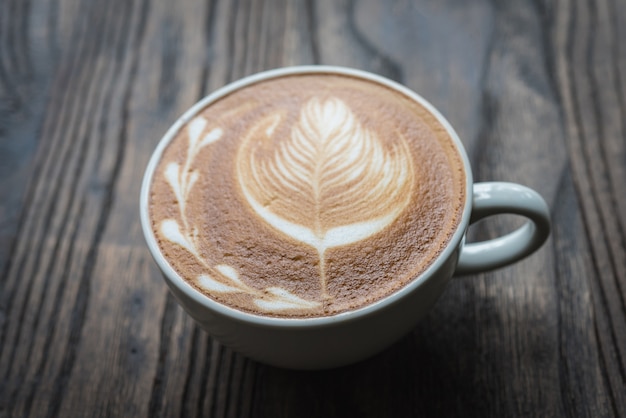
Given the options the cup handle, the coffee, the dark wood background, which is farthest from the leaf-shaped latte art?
the dark wood background

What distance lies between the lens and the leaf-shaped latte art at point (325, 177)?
91 cm

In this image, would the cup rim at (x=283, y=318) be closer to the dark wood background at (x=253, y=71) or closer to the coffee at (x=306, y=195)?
the coffee at (x=306, y=195)

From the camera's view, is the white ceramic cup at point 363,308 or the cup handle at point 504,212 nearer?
the white ceramic cup at point 363,308

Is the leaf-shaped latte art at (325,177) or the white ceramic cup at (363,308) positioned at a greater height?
the leaf-shaped latte art at (325,177)

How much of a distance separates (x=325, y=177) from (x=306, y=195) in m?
0.04

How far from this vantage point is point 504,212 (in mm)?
950

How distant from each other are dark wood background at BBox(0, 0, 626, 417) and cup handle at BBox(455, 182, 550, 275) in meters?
0.13

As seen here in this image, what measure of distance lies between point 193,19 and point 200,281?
2.85 ft

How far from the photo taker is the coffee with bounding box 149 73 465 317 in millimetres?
860

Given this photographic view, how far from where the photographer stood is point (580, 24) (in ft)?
4.84

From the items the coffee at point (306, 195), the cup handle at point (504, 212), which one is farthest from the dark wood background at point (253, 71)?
the coffee at point (306, 195)

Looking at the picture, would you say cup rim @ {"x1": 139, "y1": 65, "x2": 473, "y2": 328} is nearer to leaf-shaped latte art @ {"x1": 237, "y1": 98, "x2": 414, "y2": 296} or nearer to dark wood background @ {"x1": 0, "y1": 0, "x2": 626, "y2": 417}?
leaf-shaped latte art @ {"x1": 237, "y1": 98, "x2": 414, "y2": 296}

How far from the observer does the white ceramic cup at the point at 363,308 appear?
82 centimetres

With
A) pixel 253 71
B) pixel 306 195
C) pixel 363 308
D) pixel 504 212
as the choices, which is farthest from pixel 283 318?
pixel 253 71
